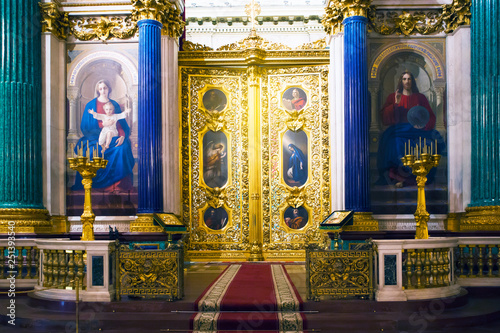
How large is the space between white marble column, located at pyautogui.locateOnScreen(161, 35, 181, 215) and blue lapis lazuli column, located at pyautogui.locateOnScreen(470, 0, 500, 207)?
6684 millimetres

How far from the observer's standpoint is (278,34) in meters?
14.8

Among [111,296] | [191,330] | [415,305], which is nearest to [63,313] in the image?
[111,296]

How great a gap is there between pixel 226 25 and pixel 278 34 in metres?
1.51

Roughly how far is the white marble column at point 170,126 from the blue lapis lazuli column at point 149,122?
32 cm

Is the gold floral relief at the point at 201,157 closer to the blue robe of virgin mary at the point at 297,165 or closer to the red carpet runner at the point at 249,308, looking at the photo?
the blue robe of virgin mary at the point at 297,165

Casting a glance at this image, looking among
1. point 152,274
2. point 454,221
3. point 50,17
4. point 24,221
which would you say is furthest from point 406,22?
point 24,221

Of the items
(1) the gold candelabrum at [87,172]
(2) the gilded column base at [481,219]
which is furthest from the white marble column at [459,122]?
(1) the gold candelabrum at [87,172]

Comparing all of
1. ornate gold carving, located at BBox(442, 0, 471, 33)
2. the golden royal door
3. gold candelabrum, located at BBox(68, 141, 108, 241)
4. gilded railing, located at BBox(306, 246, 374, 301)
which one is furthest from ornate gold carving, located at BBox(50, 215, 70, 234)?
ornate gold carving, located at BBox(442, 0, 471, 33)

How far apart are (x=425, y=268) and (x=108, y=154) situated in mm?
7531

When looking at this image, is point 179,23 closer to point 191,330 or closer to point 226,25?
point 226,25

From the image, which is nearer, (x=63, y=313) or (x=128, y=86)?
(x=63, y=313)

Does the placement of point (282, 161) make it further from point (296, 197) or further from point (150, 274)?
point (150, 274)

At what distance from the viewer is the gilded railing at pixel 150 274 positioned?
7574 millimetres

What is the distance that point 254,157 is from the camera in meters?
12.8
